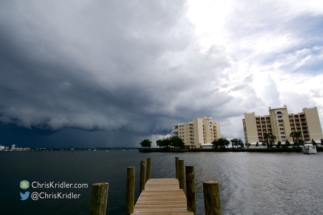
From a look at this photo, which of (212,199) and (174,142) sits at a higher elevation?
(174,142)

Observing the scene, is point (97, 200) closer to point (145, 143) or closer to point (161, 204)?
point (161, 204)

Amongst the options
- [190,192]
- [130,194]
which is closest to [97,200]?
[130,194]

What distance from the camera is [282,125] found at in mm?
108438

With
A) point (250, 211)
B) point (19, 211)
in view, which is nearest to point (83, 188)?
point (19, 211)

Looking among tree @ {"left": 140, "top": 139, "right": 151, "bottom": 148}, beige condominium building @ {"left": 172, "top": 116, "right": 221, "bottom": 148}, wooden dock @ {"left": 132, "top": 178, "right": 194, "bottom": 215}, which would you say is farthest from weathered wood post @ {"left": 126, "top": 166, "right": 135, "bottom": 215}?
tree @ {"left": 140, "top": 139, "right": 151, "bottom": 148}

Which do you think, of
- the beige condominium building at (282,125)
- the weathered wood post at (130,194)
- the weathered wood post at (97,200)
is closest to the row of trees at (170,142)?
the beige condominium building at (282,125)

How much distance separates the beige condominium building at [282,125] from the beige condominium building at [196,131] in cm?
2684

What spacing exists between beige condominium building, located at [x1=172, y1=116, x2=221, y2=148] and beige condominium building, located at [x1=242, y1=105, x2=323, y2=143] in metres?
26.8

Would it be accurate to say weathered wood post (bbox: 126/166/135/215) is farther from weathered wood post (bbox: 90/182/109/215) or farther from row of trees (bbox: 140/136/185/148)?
row of trees (bbox: 140/136/185/148)

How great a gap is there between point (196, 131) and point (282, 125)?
2032 inches

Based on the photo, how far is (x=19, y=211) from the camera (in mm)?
14617

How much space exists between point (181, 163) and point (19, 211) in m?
13.6

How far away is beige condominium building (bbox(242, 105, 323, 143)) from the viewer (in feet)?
339

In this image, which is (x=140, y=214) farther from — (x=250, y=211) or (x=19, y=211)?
(x=19, y=211)
